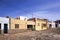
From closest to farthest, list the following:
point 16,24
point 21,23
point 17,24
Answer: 1. point 16,24
2. point 17,24
3. point 21,23

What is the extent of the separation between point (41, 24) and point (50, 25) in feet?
29.5

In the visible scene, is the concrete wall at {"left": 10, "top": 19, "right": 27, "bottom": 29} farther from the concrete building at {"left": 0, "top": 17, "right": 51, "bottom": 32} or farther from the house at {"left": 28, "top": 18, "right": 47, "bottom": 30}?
the house at {"left": 28, "top": 18, "right": 47, "bottom": 30}

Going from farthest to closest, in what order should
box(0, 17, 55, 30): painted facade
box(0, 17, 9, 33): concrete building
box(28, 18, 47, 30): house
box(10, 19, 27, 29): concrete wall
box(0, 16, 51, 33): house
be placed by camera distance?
box(28, 18, 47, 30): house < box(10, 19, 27, 29): concrete wall < box(0, 17, 55, 30): painted facade < box(0, 16, 51, 33): house < box(0, 17, 9, 33): concrete building

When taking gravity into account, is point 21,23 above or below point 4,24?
above

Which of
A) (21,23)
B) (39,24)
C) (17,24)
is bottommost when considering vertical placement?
(39,24)

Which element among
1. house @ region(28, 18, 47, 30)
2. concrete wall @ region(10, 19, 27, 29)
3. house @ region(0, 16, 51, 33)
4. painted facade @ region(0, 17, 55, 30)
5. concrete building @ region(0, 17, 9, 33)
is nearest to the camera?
concrete building @ region(0, 17, 9, 33)

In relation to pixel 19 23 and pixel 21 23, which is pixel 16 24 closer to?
pixel 19 23

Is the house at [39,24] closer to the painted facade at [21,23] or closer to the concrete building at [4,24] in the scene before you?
the painted facade at [21,23]

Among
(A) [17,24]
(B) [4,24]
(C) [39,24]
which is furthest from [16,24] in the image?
(C) [39,24]

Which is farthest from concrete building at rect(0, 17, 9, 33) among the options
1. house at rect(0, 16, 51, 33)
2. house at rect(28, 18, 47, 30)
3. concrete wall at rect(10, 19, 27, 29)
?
house at rect(28, 18, 47, 30)

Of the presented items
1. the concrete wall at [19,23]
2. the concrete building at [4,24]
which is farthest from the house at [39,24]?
the concrete building at [4,24]

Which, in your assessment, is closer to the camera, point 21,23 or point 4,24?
point 4,24

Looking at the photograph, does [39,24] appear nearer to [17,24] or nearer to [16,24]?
[17,24]

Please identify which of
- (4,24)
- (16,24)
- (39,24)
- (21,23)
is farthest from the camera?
(39,24)
